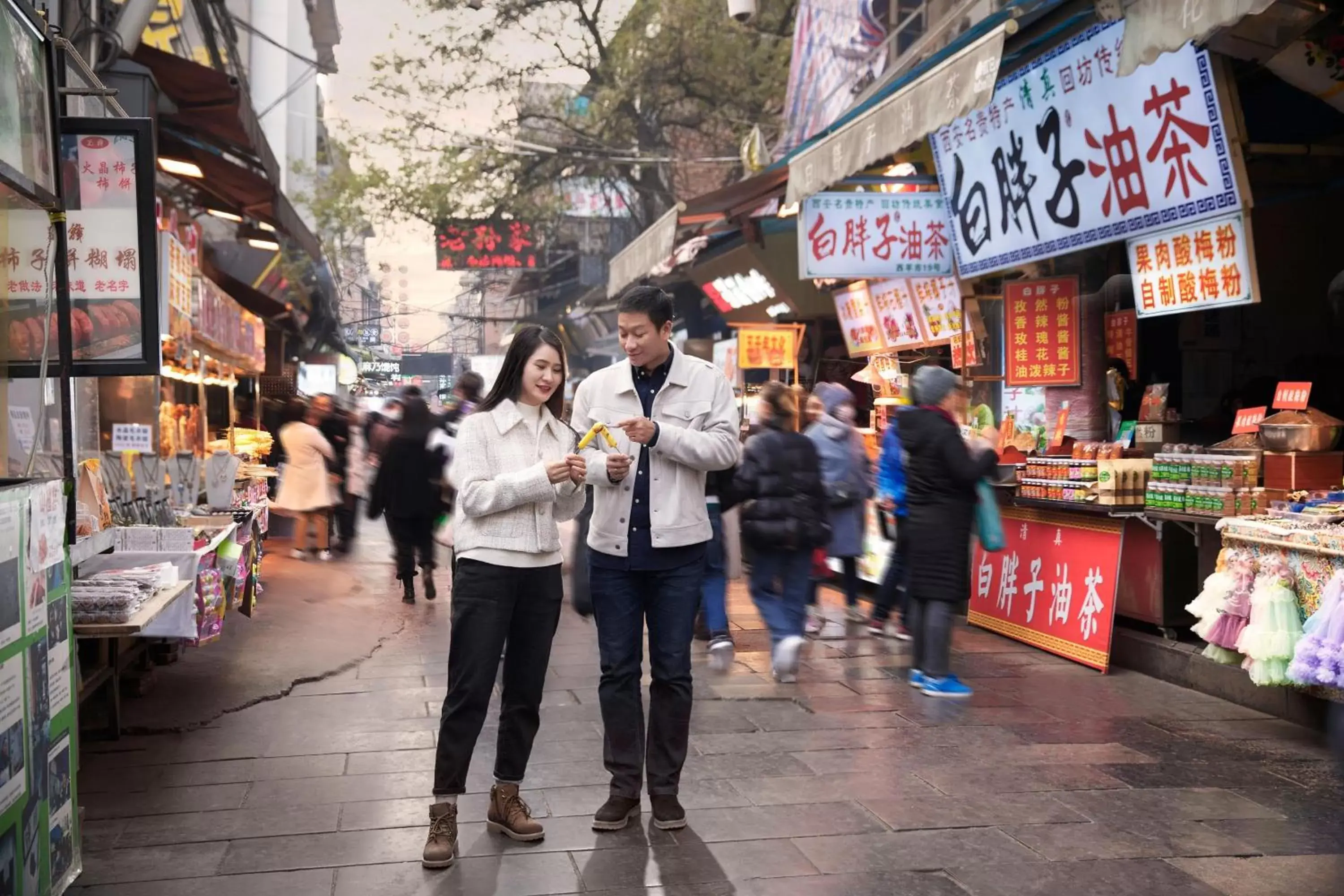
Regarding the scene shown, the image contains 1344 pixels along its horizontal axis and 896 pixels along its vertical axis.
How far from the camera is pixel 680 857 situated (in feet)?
14.5

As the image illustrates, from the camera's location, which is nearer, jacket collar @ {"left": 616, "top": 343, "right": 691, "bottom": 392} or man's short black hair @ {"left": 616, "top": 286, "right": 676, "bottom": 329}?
man's short black hair @ {"left": 616, "top": 286, "right": 676, "bottom": 329}

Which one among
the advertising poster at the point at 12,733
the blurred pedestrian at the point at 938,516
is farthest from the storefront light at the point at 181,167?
the advertising poster at the point at 12,733

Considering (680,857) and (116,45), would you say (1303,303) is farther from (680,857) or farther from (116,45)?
(116,45)

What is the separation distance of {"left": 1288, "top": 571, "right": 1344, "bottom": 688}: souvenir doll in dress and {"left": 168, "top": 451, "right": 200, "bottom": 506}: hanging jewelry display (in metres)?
7.52

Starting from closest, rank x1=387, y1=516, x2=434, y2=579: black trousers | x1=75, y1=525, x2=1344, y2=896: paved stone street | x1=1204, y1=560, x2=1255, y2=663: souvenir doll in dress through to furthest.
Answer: x1=75, y1=525, x2=1344, y2=896: paved stone street → x1=1204, y1=560, x2=1255, y2=663: souvenir doll in dress → x1=387, y1=516, x2=434, y2=579: black trousers

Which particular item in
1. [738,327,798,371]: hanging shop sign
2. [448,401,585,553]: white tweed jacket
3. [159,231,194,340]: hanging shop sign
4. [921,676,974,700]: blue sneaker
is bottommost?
[921,676,974,700]: blue sneaker

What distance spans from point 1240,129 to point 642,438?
14.4 ft

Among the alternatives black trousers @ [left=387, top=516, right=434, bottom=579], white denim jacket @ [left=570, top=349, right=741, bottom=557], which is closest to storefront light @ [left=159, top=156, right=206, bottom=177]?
black trousers @ [left=387, top=516, right=434, bottom=579]

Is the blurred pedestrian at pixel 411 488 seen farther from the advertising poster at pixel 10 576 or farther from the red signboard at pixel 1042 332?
the advertising poster at pixel 10 576

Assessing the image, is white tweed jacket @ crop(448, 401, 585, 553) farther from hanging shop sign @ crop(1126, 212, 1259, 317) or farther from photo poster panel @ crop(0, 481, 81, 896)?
hanging shop sign @ crop(1126, 212, 1259, 317)

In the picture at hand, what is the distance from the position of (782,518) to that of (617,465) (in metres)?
3.47

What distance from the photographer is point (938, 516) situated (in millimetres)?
7266

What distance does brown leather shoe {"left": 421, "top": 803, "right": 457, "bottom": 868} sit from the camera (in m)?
4.26

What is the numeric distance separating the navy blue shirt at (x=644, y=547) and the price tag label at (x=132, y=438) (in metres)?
6.08
